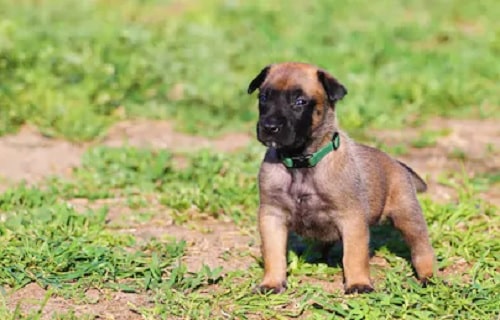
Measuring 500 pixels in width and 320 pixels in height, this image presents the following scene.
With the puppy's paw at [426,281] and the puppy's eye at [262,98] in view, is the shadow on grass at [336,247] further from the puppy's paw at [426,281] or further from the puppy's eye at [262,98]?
the puppy's eye at [262,98]

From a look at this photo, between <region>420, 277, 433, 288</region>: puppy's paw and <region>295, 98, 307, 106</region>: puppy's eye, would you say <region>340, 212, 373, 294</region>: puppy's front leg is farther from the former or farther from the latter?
<region>295, 98, 307, 106</region>: puppy's eye

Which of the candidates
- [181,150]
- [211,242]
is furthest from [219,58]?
[211,242]

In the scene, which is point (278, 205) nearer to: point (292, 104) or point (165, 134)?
point (292, 104)

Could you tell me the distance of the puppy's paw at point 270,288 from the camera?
5.67m

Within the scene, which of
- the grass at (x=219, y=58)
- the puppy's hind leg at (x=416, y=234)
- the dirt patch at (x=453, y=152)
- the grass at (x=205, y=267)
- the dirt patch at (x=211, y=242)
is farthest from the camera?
the grass at (x=219, y=58)

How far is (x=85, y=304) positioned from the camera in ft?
18.1

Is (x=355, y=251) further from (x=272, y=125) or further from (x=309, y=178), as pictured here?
(x=272, y=125)

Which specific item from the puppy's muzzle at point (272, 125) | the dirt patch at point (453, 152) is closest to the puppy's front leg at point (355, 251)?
the puppy's muzzle at point (272, 125)

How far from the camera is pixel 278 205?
18.9ft

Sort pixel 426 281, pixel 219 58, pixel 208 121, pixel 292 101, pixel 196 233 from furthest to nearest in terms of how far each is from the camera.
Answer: pixel 219 58 < pixel 208 121 < pixel 196 233 < pixel 426 281 < pixel 292 101

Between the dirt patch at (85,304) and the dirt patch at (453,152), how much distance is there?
288 cm

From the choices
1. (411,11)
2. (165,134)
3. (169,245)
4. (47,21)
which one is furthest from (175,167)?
(411,11)

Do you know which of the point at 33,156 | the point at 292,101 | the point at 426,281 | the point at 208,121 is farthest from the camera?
the point at 208,121

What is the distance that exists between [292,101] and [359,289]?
108cm
